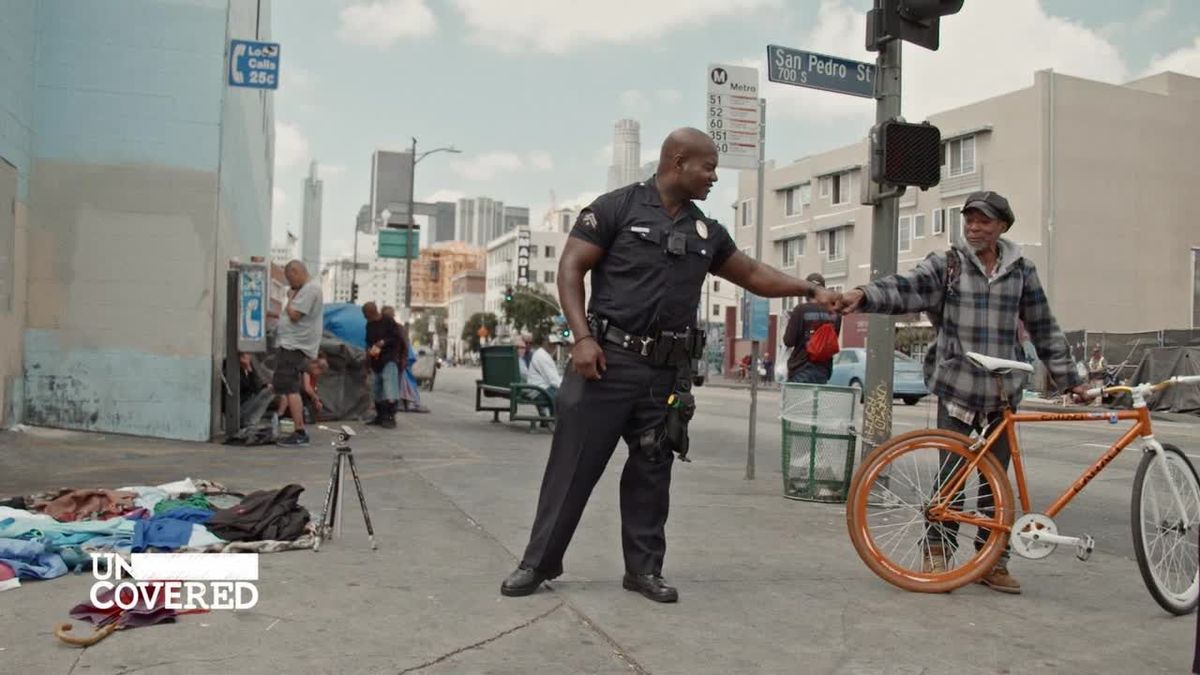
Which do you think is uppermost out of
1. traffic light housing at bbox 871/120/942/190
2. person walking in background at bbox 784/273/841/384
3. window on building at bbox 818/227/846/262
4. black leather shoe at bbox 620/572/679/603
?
window on building at bbox 818/227/846/262

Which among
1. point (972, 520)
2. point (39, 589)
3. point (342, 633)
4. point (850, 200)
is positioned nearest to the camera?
point (342, 633)

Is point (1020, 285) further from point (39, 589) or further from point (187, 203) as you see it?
point (187, 203)

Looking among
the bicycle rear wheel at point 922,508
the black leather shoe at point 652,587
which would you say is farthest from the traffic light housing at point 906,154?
the black leather shoe at point 652,587

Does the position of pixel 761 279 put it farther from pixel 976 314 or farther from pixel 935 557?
pixel 935 557

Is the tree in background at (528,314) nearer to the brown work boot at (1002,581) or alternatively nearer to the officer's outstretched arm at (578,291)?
the brown work boot at (1002,581)

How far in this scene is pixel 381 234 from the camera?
39562 mm

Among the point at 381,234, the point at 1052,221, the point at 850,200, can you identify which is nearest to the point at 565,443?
the point at 381,234

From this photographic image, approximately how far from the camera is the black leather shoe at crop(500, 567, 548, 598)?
427cm

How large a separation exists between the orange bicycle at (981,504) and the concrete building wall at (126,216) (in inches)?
293

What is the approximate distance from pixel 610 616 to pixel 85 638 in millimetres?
1859

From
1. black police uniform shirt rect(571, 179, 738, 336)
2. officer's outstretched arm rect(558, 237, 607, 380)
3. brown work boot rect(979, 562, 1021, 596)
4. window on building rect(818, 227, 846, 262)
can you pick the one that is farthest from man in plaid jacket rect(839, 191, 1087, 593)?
window on building rect(818, 227, 846, 262)

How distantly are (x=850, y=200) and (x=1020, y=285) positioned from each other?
48707 mm

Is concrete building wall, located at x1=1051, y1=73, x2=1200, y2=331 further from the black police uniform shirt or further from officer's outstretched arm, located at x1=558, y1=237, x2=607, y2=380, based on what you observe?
officer's outstretched arm, located at x1=558, y1=237, x2=607, y2=380

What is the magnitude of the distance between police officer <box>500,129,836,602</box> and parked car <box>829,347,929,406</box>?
19.4 metres
